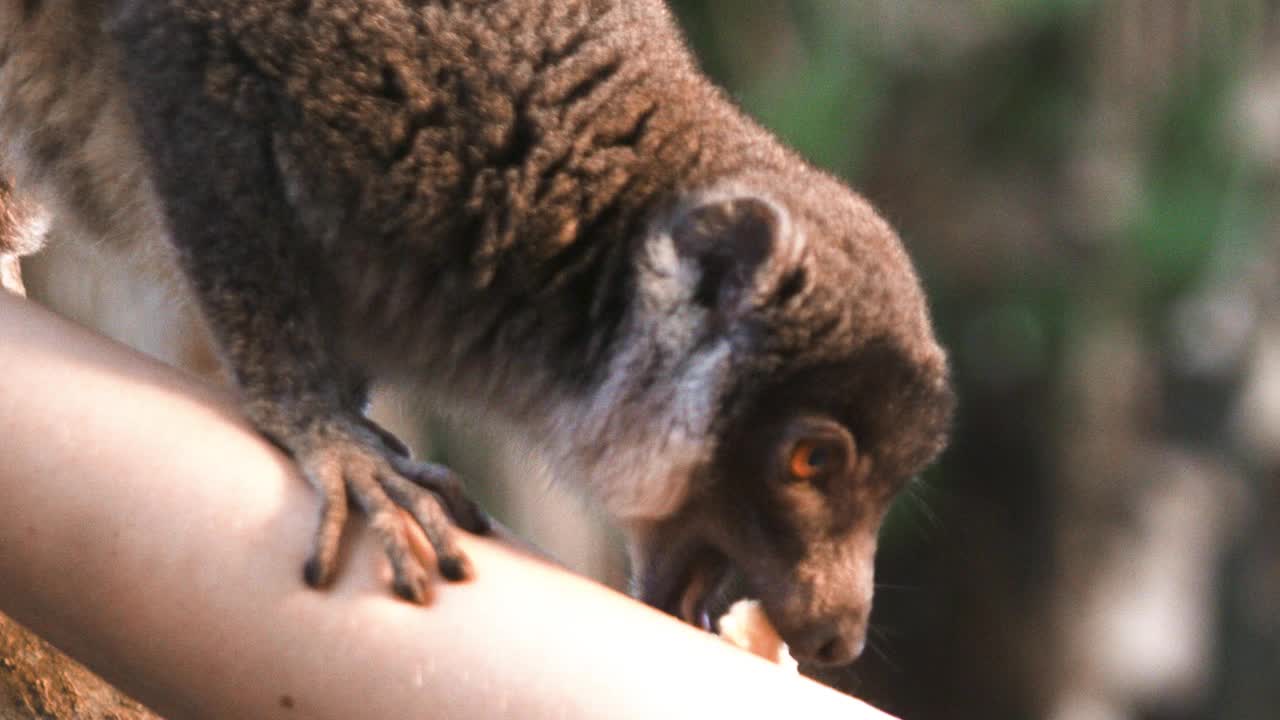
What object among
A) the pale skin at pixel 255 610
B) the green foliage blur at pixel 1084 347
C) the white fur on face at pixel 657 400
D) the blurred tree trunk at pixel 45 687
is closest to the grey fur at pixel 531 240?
the white fur on face at pixel 657 400

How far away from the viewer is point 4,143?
8.57ft

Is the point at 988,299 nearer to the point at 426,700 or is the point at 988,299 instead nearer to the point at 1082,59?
the point at 1082,59

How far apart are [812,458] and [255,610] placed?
35.0 inches

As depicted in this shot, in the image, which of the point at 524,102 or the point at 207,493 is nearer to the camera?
the point at 207,493

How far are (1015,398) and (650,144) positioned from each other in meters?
5.12

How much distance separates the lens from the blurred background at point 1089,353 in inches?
271

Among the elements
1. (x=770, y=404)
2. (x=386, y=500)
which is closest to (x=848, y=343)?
(x=770, y=404)

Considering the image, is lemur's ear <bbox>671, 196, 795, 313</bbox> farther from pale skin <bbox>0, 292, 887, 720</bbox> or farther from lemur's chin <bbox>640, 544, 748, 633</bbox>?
pale skin <bbox>0, 292, 887, 720</bbox>

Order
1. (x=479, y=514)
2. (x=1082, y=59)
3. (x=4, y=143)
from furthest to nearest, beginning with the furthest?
(x=1082, y=59) → (x=4, y=143) → (x=479, y=514)

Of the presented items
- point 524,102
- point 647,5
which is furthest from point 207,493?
point 647,5

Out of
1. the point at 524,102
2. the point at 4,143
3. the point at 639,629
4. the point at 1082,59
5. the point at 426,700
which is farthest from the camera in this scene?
the point at 1082,59

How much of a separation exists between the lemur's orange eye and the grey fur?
0.03 m

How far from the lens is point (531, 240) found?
2379 millimetres

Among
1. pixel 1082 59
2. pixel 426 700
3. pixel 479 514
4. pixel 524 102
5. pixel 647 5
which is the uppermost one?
pixel 1082 59
